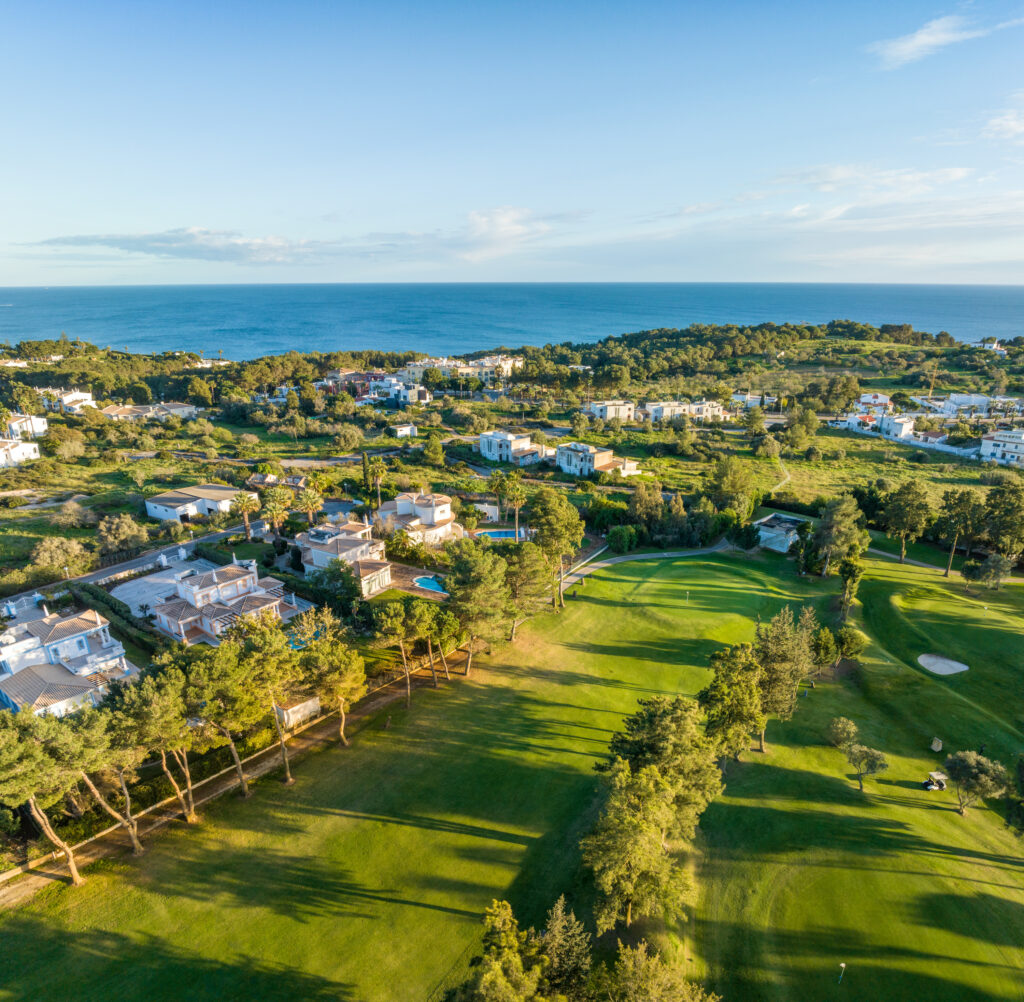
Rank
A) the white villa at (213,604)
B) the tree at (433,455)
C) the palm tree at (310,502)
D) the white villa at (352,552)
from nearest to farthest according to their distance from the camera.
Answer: the white villa at (213,604), the white villa at (352,552), the palm tree at (310,502), the tree at (433,455)

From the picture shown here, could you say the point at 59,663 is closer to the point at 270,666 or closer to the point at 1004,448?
the point at 270,666

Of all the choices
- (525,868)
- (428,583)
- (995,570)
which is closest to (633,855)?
(525,868)

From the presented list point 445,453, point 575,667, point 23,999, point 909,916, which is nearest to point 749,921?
point 909,916

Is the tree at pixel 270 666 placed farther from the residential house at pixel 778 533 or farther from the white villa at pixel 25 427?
the white villa at pixel 25 427

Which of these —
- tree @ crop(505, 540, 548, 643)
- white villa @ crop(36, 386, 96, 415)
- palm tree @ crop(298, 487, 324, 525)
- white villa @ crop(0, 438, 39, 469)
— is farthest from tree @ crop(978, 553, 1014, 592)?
white villa @ crop(36, 386, 96, 415)

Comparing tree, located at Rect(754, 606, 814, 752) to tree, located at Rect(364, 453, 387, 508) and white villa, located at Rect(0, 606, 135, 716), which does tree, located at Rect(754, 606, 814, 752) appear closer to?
white villa, located at Rect(0, 606, 135, 716)

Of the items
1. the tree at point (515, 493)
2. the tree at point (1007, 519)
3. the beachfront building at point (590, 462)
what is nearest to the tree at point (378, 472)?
the tree at point (515, 493)
